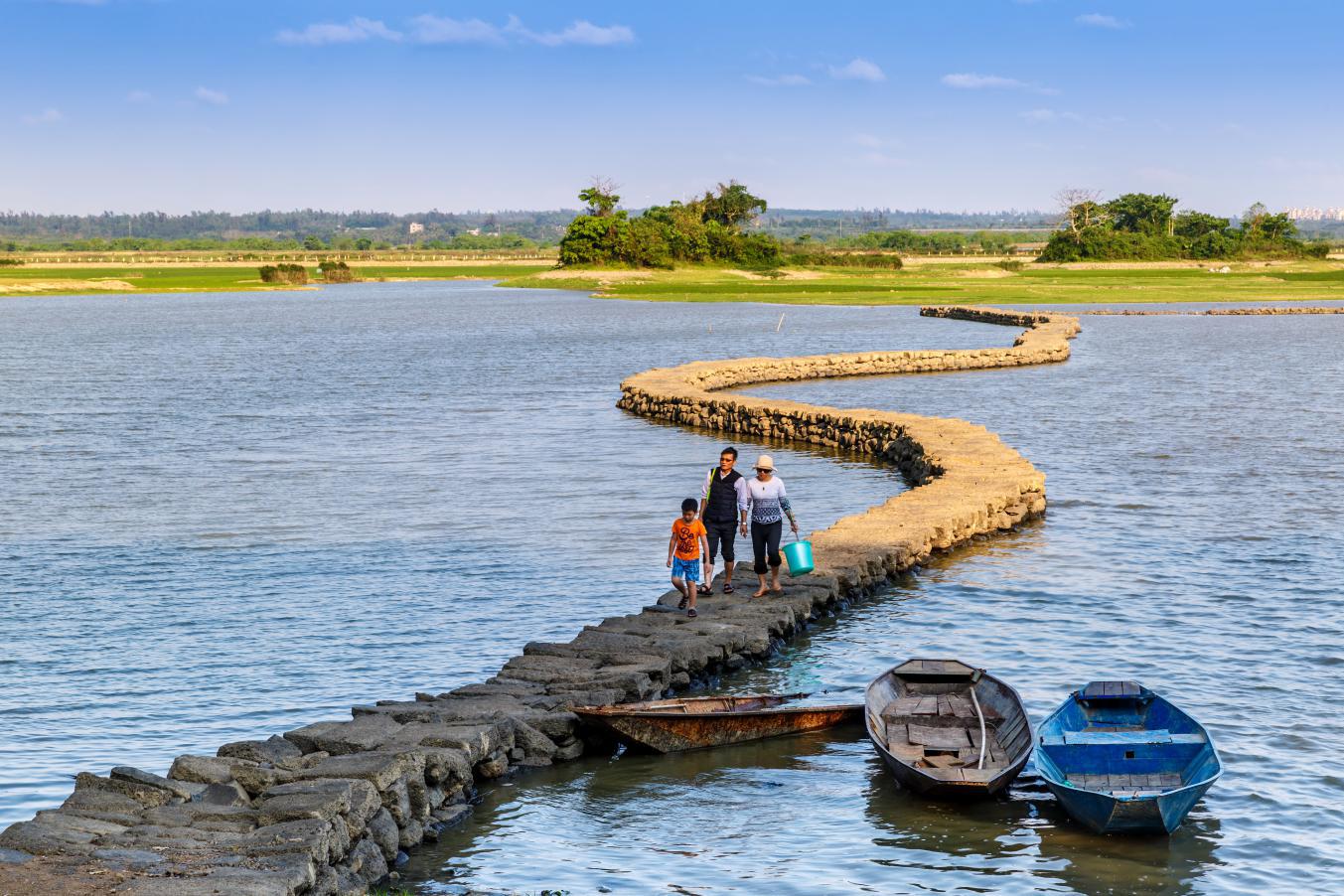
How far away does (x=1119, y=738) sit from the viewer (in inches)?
611

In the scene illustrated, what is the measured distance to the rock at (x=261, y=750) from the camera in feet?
50.5

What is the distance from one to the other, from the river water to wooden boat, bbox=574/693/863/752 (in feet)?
0.84

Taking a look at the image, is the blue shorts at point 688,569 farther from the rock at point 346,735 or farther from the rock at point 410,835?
the rock at point 410,835

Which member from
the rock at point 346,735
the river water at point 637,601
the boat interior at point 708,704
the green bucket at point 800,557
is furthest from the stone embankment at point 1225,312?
the rock at point 346,735

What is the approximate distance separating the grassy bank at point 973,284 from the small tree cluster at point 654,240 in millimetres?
2635

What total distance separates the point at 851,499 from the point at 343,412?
2439 centimetres

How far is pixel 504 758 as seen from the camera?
1644 cm

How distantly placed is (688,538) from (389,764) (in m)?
7.58

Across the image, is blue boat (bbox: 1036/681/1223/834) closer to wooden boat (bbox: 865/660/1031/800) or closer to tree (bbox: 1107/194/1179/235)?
wooden boat (bbox: 865/660/1031/800)

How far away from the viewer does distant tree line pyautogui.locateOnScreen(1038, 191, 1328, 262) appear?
171m

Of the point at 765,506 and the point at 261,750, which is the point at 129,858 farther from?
the point at 765,506

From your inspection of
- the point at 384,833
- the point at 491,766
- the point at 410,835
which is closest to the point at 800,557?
the point at 491,766

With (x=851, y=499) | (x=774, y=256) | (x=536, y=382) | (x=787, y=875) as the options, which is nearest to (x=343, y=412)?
(x=536, y=382)

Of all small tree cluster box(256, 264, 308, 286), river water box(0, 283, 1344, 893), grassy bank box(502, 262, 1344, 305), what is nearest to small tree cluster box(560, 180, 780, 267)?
grassy bank box(502, 262, 1344, 305)
